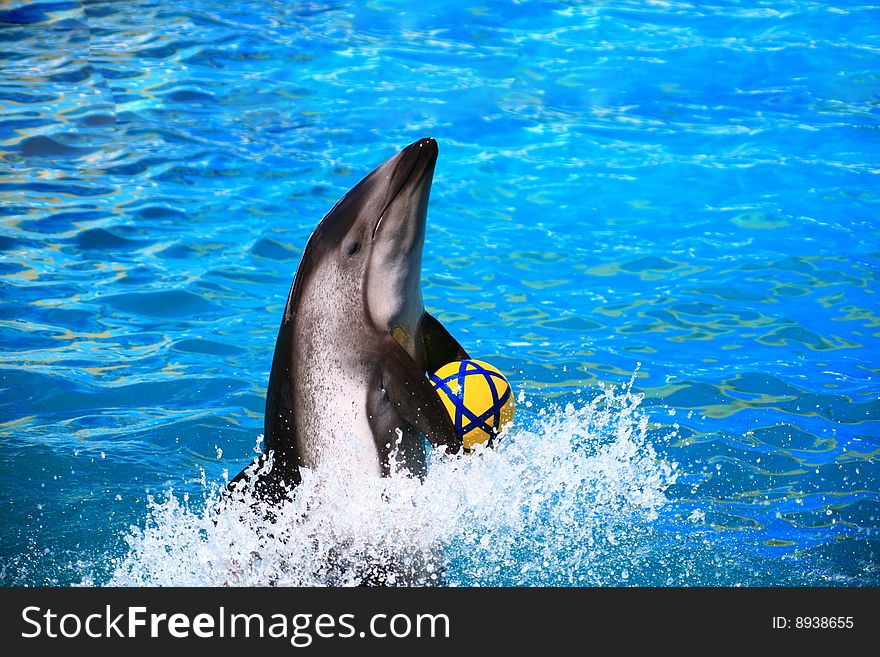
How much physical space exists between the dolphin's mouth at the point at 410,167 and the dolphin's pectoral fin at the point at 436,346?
1.70 ft

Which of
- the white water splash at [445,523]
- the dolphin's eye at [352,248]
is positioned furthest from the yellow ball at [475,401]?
the dolphin's eye at [352,248]

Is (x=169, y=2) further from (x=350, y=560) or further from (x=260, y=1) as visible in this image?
(x=350, y=560)

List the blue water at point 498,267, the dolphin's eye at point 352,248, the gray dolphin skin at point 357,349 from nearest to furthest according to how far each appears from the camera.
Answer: the gray dolphin skin at point 357,349, the dolphin's eye at point 352,248, the blue water at point 498,267

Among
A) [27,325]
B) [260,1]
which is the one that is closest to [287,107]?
[260,1]

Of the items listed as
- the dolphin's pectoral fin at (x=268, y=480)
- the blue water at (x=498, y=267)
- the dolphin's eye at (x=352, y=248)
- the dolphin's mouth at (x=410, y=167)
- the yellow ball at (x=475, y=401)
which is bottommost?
the blue water at (x=498, y=267)

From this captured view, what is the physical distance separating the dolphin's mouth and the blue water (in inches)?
43.3

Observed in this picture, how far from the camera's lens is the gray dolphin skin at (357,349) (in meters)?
4.12

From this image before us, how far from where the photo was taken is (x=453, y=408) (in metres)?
4.31

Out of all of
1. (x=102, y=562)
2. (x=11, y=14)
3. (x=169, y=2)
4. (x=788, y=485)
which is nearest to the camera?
(x=102, y=562)

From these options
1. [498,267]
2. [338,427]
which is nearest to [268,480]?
[338,427]

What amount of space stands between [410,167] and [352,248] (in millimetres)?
404

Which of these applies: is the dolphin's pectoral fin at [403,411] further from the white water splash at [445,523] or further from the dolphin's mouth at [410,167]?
the dolphin's mouth at [410,167]
